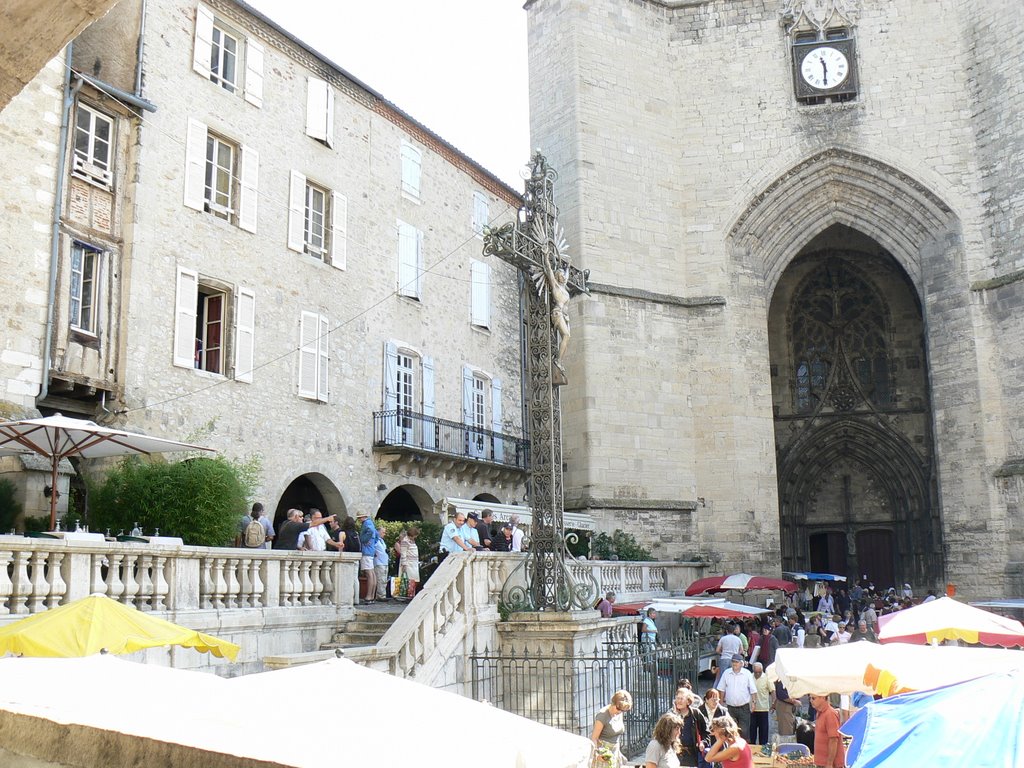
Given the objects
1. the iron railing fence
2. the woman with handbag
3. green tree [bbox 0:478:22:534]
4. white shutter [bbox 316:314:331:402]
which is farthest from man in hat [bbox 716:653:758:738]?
white shutter [bbox 316:314:331:402]

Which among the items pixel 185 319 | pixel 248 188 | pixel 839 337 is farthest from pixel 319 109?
pixel 839 337

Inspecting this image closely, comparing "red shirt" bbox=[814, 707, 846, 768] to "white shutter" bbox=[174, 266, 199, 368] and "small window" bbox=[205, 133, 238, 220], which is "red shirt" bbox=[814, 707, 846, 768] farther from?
"small window" bbox=[205, 133, 238, 220]

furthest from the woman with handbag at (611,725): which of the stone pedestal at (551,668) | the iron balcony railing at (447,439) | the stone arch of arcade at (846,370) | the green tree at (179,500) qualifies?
the stone arch of arcade at (846,370)

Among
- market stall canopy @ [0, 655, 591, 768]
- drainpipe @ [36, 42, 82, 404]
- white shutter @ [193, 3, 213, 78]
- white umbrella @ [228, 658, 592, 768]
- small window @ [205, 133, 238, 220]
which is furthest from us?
small window @ [205, 133, 238, 220]

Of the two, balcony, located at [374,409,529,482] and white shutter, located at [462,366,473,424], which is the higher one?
white shutter, located at [462,366,473,424]

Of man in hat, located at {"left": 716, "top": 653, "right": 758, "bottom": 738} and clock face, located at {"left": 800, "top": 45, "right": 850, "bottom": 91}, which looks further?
clock face, located at {"left": 800, "top": 45, "right": 850, "bottom": 91}

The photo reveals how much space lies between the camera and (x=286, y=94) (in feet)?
54.9

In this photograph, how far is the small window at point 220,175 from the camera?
1509cm

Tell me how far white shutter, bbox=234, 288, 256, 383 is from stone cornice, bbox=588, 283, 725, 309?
848 centimetres

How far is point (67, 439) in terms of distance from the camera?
982 centimetres

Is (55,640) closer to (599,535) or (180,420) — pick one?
(180,420)

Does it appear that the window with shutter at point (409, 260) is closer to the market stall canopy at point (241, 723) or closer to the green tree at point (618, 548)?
the green tree at point (618, 548)

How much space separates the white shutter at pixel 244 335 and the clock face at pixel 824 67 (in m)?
14.4

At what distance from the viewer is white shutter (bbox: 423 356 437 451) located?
61.0ft
